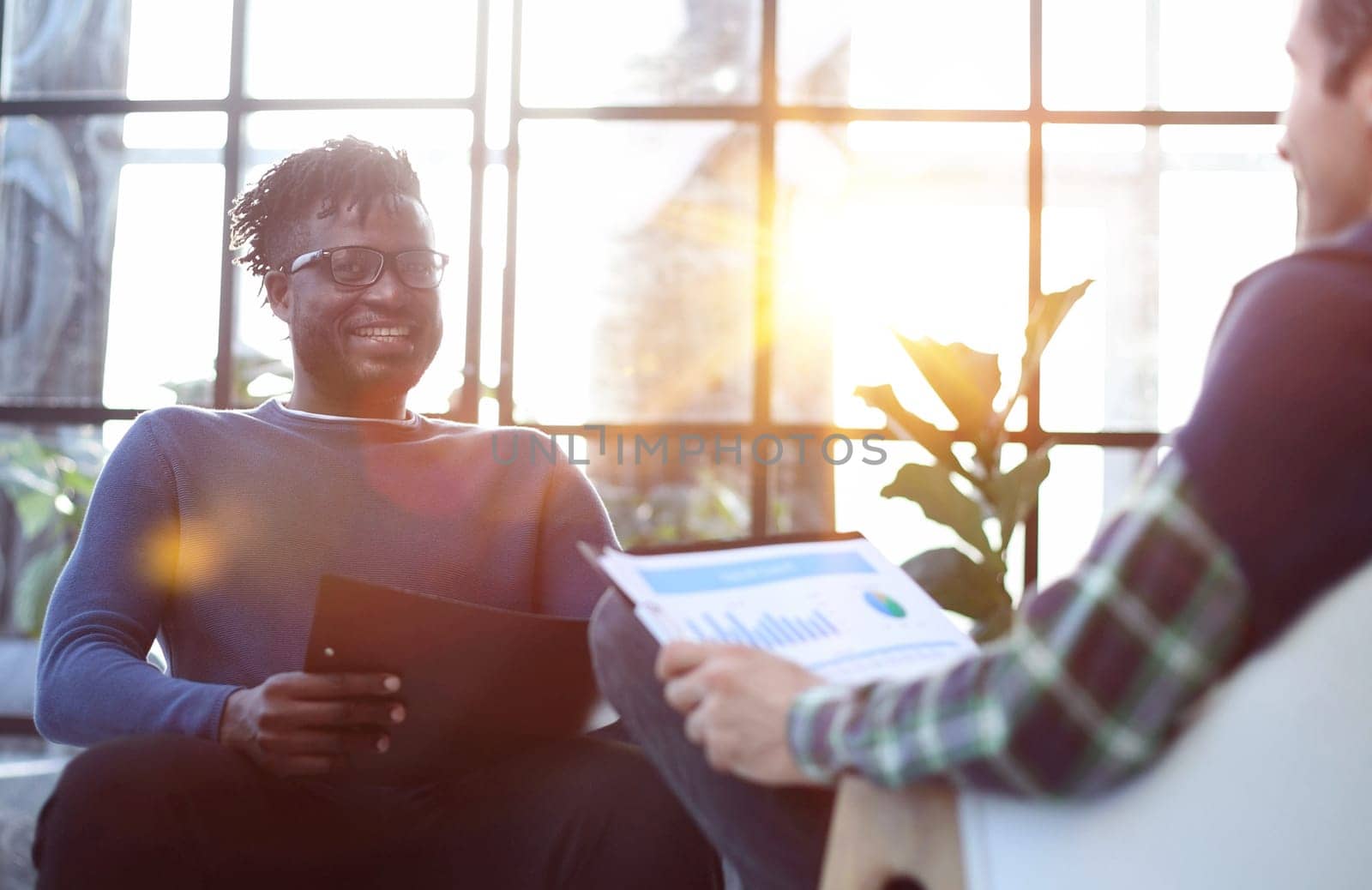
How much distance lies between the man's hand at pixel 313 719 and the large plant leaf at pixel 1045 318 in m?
1.24

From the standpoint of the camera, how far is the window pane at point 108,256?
2721 millimetres

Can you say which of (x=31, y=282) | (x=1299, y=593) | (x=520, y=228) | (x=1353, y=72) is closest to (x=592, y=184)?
(x=520, y=228)

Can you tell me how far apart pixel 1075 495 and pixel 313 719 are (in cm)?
187

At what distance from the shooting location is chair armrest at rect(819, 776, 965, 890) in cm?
77

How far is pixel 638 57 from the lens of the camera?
2684mm

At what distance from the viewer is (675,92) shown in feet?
8.73

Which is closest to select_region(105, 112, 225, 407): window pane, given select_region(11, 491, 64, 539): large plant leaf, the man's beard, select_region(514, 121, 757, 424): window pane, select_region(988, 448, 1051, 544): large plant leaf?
select_region(11, 491, 64, 539): large plant leaf

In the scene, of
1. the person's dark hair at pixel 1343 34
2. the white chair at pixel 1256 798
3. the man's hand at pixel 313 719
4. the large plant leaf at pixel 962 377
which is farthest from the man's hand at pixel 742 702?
the large plant leaf at pixel 962 377

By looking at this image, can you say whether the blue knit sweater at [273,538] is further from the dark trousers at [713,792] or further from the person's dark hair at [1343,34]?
the person's dark hair at [1343,34]

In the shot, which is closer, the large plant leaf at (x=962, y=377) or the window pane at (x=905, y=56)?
the large plant leaf at (x=962, y=377)

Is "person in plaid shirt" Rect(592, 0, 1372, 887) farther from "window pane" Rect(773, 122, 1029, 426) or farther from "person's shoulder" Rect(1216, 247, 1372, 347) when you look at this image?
"window pane" Rect(773, 122, 1029, 426)

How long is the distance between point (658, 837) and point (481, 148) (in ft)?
5.93

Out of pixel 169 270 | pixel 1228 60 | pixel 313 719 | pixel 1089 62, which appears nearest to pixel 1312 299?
pixel 313 719

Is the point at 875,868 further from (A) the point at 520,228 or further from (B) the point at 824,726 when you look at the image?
(A) the point at 520,228
